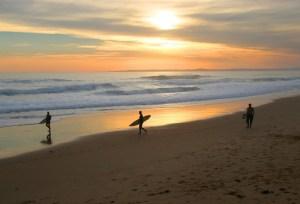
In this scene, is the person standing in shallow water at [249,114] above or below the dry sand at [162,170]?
above

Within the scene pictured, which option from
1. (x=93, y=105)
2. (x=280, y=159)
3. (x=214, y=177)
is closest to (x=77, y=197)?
(x=214, y=177)

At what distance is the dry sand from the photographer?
8.09 meters

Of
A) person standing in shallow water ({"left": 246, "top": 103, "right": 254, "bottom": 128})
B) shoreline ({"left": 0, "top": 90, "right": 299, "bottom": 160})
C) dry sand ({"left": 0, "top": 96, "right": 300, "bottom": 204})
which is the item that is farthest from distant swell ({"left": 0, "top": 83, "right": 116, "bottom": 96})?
person standing in shallow water ({"left": 246, "top": 103, "right": 254, "bottom": 128})

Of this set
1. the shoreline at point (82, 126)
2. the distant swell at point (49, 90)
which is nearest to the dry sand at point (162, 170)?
the shoreline at point (82, 126)

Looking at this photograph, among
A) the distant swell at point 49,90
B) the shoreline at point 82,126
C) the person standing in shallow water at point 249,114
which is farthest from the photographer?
the distant swell at point 49,90

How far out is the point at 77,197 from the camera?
28.0ft

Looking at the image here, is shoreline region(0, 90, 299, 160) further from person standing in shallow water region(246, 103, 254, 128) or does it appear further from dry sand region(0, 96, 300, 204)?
person standing in shallow water region(246, 103, 254, 128)

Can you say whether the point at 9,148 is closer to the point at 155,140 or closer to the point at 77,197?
the point at 155,140

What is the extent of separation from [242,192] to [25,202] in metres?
4.65

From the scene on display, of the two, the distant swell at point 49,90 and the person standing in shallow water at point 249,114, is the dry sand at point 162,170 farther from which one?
the distant swell at point 49,90

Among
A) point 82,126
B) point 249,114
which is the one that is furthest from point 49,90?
point 249,114

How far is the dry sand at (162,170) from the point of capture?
8086 millimetres

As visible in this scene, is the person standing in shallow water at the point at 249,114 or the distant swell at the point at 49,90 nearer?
the person standing in shallow water at the point at 249,114

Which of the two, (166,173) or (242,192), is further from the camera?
(166,173)
